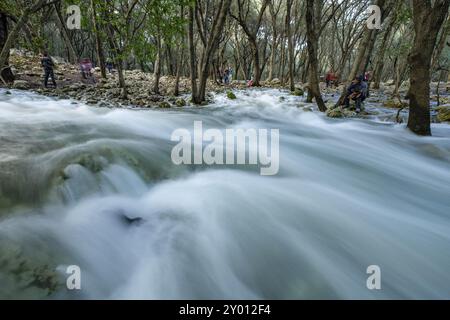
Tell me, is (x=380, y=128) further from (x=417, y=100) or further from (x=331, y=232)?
(x=331, y=232)

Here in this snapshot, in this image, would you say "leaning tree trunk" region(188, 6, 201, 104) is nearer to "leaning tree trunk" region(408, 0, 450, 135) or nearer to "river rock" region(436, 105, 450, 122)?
"leaning tree trunk" region(408, 0, 450, 135)

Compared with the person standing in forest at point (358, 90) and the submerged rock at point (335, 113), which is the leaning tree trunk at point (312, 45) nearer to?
the submerged rock at point (335, 113)

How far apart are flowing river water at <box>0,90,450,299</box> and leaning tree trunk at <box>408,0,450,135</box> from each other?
58.8 inches

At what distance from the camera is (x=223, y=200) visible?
10.7ft

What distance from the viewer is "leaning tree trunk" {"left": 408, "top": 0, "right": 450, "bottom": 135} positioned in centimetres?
522

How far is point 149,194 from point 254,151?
2373 mm

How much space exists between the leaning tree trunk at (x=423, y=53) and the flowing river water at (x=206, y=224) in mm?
1494

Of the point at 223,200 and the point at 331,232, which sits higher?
the point at 223,200

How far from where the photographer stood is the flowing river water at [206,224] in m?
2.22

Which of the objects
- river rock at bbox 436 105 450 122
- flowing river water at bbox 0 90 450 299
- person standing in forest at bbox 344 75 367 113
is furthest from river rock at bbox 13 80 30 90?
river rock at bbox 436 105 450 122

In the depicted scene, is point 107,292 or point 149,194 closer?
point 107,292

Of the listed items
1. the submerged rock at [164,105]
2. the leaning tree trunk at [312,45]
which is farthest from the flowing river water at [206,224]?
the leaning tree trunk at [312,45]

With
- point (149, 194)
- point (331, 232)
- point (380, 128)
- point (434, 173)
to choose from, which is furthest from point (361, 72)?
point (149, 194)
